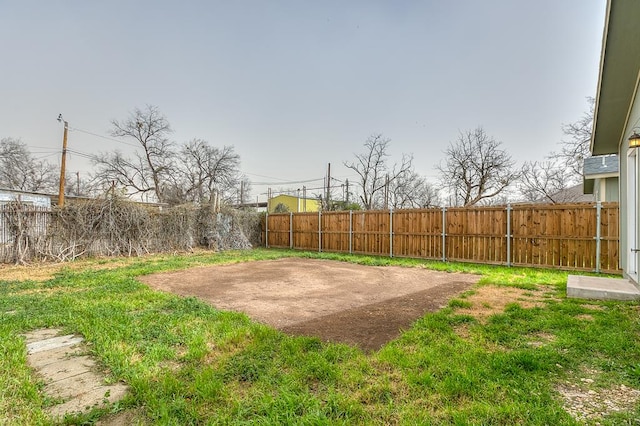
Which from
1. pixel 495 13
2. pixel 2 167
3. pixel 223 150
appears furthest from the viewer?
pixel 223 150

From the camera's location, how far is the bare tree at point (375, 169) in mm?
20548

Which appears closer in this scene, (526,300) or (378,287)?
(526,300)

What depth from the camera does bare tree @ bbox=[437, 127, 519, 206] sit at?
665 inches

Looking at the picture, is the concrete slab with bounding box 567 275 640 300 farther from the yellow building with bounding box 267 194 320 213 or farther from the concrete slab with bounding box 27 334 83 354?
the yellow building with bounding box 267 194 320 213

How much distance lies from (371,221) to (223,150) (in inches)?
762

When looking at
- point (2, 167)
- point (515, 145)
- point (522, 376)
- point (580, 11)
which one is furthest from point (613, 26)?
point (2, 167)

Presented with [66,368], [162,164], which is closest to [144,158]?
[162,164]

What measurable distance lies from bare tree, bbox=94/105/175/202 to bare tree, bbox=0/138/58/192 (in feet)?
17.5

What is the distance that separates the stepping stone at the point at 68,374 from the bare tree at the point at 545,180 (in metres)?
19.8

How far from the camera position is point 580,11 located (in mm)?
8180

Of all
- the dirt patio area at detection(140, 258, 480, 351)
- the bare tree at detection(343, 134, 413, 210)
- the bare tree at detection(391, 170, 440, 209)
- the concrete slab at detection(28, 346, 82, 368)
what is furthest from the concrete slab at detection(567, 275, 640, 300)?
the bare tree at detection(391, 170, 440, 209)

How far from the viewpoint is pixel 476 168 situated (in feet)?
57.4

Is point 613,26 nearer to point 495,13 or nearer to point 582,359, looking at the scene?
point 582,359

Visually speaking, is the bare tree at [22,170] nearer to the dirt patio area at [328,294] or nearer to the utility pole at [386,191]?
the dirt patio area at [328,294]
